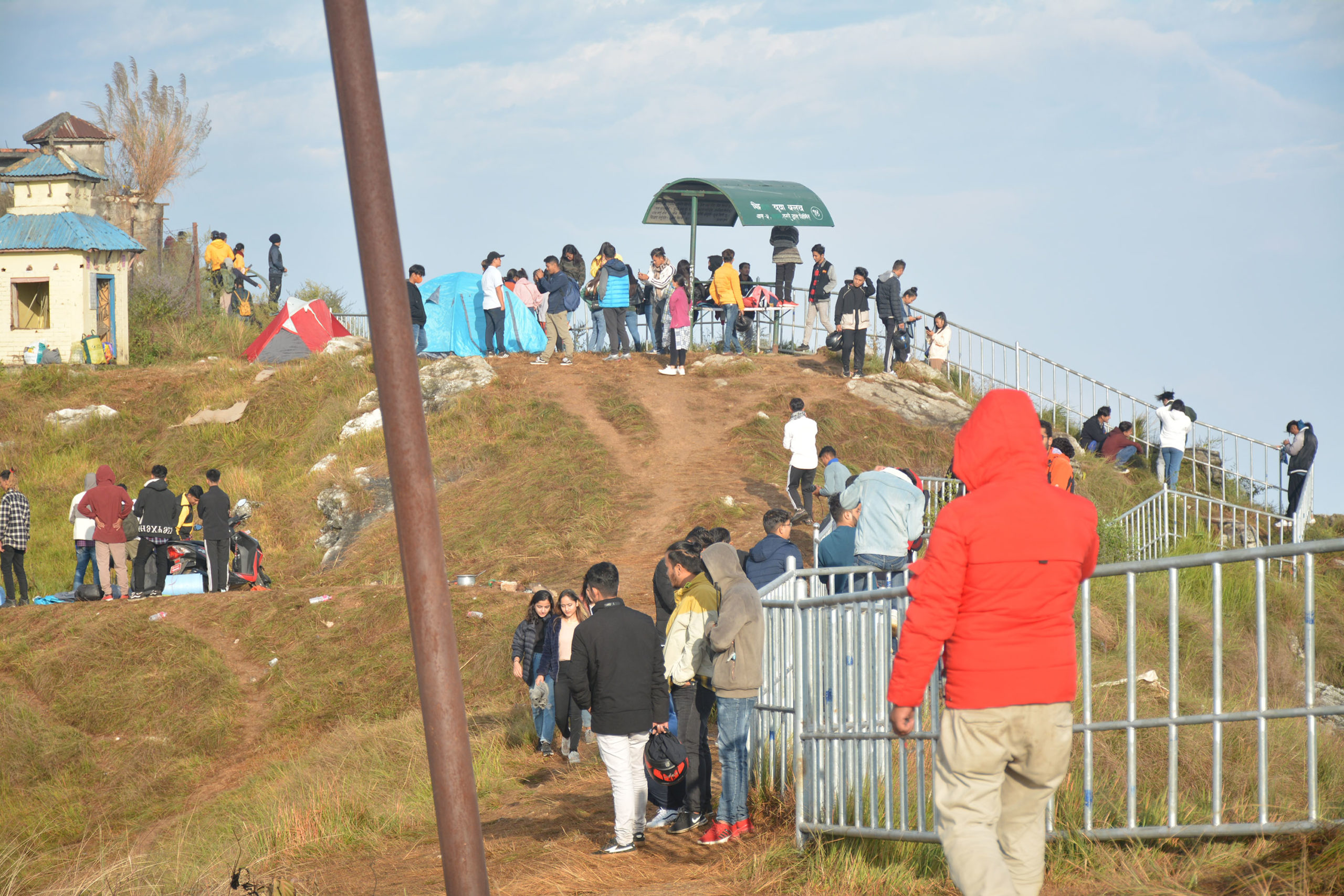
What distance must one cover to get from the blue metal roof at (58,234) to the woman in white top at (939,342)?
19.0 m

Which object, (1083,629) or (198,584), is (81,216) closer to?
(198,584)

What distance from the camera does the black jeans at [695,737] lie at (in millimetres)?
7016

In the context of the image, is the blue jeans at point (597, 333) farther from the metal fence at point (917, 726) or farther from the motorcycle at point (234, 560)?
the metal fence at point (917, 726)

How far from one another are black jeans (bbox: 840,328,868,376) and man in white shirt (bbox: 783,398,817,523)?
21.6 ft

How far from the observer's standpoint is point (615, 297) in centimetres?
2317

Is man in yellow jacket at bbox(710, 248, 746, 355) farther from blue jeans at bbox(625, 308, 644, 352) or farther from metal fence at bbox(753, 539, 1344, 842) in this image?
metal fence at bbox(753, 539, 1344, 842)

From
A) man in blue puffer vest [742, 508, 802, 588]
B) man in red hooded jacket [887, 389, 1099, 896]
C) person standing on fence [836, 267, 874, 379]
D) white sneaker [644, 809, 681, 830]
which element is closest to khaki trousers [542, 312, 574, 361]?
person standing on fence [836, 267, 874, 379]

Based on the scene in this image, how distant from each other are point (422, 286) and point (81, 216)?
8.82m

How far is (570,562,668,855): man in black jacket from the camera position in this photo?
21.6 ft

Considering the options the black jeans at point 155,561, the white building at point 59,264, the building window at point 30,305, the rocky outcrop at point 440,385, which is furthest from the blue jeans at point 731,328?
the building window at point 30,305

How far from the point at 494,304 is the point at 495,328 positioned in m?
0.84

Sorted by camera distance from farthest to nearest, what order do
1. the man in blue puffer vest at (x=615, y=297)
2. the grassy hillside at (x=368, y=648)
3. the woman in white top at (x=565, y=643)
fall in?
the man in blue puffer vest at (x=615, y=297) < the woman in white top at (x=565, y=643) < the grassy hillside at (x=368, y=648)

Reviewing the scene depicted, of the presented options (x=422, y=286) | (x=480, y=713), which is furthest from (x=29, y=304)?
(x=480, y=713)

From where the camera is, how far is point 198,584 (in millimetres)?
15922
